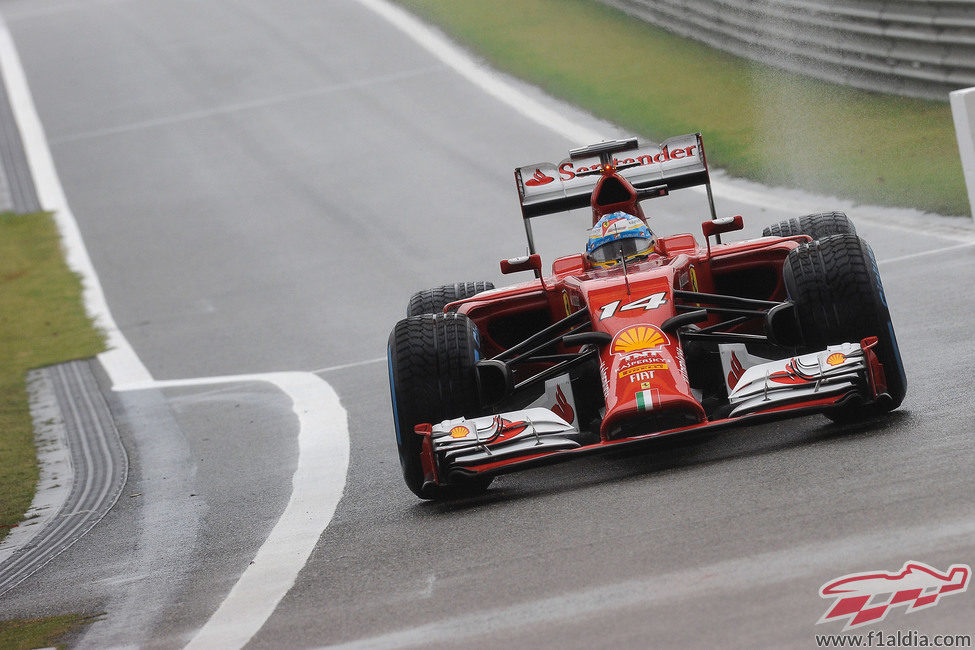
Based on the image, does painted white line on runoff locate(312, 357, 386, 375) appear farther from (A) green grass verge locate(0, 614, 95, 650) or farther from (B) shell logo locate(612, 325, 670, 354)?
(A) green grass verge locate(0, 614, 95, 650)

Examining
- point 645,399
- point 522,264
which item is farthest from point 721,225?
point 645,399

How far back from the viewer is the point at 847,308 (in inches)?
290

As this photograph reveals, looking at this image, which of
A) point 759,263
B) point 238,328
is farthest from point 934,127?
point 759,263

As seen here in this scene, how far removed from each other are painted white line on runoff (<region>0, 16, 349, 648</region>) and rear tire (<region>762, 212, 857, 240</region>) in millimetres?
3189

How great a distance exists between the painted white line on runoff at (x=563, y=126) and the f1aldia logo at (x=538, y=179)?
4.85 m

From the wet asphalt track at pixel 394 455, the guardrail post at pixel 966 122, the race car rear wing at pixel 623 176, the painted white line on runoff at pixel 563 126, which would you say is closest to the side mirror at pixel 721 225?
the race car rear wing at pixel 623 176

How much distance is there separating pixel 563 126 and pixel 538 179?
12269 mm

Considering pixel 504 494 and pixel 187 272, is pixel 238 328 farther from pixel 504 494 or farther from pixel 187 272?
pixel 504 494

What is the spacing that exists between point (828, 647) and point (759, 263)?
14.5 feet

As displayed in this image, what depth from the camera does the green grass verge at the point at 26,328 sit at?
10.8 metres

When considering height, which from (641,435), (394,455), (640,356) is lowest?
(394,455)

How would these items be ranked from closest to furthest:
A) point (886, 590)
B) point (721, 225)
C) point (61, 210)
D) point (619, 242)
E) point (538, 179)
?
1. point (886, 590)
2. point (619, 242)
3. point (721, 225)
4. point (538, 179)
5. point (61, 210)

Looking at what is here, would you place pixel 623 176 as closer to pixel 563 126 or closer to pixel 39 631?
pixel 39 631

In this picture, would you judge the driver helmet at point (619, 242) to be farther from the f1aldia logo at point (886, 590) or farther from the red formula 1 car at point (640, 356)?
the f1aldia logo at point (886, 590)
